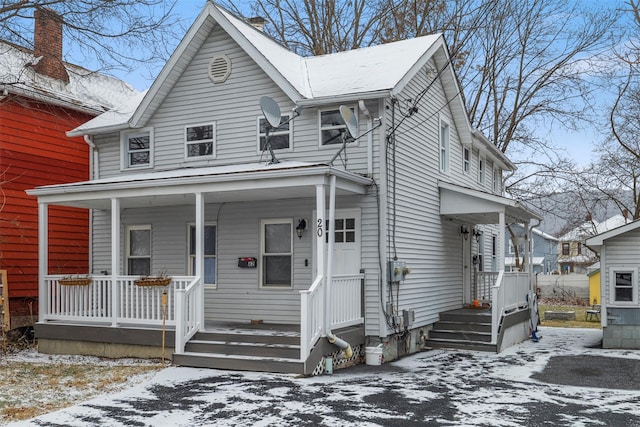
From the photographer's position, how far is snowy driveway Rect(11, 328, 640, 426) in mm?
7738

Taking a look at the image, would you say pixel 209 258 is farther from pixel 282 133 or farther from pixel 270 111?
pixel 270 111

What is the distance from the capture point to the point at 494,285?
15.4 meters

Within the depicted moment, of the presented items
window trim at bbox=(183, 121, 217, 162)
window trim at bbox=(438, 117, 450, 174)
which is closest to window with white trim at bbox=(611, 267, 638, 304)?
window trim at bbox=(438, 117, 450, 174)

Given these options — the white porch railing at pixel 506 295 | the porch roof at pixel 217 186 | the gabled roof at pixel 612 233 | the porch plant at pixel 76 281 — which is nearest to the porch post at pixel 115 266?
the porch roof at pixel 217 186

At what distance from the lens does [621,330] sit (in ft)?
51.3

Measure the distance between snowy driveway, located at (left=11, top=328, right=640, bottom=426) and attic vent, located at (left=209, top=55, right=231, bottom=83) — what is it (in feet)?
21.8

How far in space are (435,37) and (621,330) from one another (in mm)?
8454

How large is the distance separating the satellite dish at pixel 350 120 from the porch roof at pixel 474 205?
3.73 meters

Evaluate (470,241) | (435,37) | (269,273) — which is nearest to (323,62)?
(435,37)

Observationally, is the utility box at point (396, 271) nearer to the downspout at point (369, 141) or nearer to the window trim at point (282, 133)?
the downspout at point (369, 141)

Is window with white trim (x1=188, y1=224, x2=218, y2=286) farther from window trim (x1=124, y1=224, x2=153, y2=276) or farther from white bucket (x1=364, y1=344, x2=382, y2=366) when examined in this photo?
white bucket (x1=364, y1=344, x2=382, y2=366)

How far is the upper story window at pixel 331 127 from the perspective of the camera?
1312 centimetres

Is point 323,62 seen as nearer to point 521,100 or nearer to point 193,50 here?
point 193,50

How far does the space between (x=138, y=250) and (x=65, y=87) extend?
571cm
